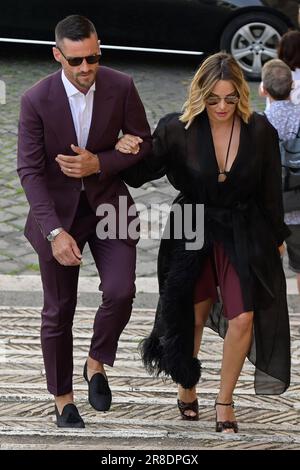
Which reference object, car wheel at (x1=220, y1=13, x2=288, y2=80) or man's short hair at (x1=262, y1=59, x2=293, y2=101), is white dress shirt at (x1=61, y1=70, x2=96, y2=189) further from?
car wheel at (x1=220, y1=13, x2=288, y2=80)

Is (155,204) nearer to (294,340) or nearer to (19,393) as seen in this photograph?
(294,340)

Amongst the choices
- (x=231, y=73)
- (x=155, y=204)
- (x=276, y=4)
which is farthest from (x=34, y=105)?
(x=276, y=4)

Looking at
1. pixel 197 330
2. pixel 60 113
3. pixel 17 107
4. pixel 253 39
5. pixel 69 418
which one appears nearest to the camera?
pixel 60 113

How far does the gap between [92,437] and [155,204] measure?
181 inches

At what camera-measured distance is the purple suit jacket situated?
4.71 meters

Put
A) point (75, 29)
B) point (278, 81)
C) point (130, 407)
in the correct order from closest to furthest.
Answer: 1. point (75, 29)
2. point (130, 407)
3. point (278, 81)

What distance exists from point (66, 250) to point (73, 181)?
13.8 inches

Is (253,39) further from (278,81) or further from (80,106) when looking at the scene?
(80,106)

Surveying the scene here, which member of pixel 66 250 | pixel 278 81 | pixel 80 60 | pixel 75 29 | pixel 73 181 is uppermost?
pixel 75 29

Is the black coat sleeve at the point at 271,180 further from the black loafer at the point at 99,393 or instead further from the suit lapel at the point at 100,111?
the black loafer at the point at 99,393

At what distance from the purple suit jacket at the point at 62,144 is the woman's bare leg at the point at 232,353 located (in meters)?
0.59

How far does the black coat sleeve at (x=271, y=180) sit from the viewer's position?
484 centimetres

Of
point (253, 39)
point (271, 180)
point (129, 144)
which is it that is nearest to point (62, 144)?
point (129, 144)

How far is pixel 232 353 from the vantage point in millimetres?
4895
